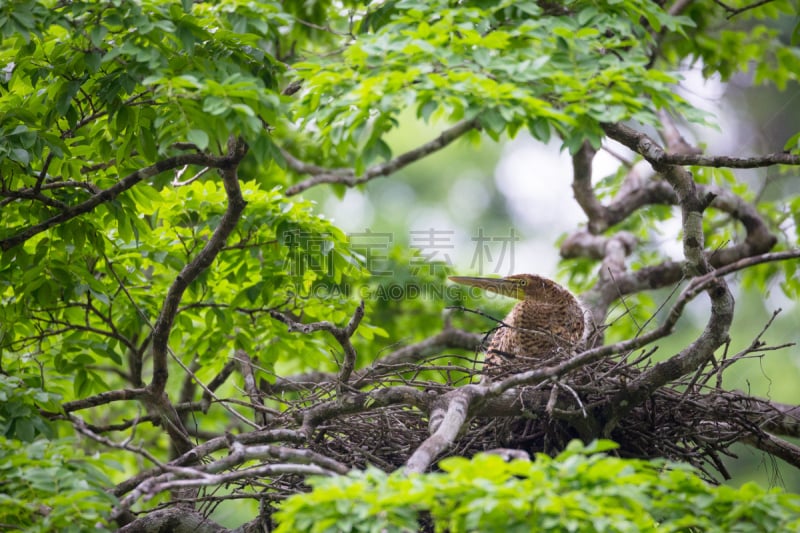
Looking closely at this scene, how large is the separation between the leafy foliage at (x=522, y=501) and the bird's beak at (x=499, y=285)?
8.51 ft

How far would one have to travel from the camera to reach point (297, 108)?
135 inches

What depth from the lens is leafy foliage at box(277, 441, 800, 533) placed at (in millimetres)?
2492

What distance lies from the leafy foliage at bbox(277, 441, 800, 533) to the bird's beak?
8.51 feet

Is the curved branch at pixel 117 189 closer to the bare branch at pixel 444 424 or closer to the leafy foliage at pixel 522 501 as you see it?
the bare branch at pixel 444 424

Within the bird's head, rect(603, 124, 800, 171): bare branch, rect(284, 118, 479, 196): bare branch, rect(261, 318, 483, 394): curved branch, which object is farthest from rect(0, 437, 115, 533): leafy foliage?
rect(284, 118, 479, 196): bare branch

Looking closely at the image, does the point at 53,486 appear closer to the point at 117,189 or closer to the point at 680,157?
the point at 117,189

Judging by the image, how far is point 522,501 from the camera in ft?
8.06

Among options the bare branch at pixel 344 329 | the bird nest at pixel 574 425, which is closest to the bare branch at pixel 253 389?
the bird nest at pixel 574 425

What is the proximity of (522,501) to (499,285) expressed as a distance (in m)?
3.05

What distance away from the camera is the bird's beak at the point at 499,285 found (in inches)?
209

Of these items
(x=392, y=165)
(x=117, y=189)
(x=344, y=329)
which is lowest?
(x=344, y=329)

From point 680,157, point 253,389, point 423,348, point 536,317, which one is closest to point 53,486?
point 253,389

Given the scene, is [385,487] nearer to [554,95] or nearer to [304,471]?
[304,471]

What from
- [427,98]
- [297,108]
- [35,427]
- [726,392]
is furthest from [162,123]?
[726,392]
